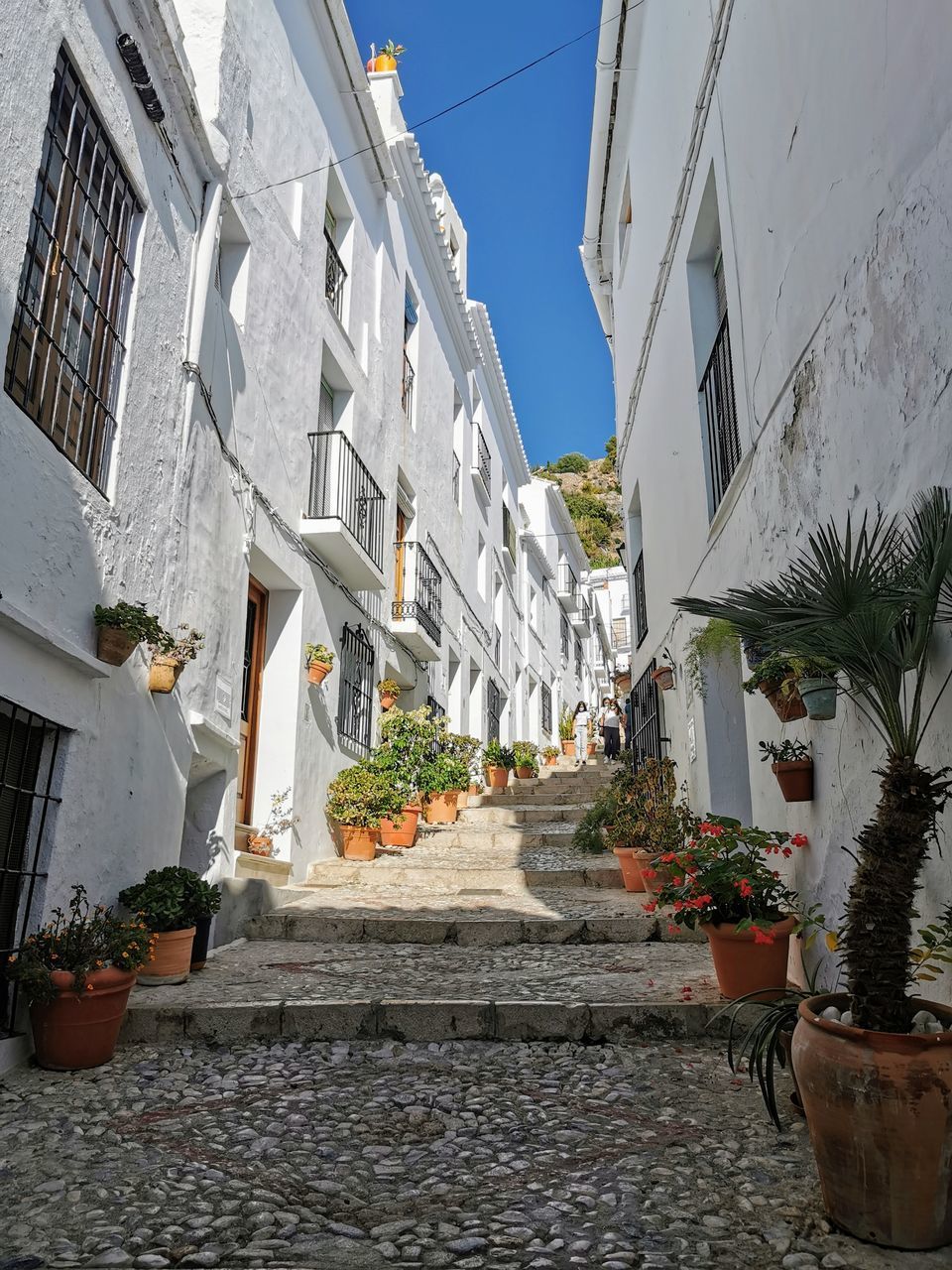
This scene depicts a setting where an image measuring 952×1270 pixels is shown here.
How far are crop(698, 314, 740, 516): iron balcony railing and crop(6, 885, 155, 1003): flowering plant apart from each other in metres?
4.43

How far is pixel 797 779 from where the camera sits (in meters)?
4.25

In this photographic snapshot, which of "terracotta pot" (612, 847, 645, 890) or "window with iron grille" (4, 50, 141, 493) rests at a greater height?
"window with iron grille" (4, 50, 141, 493)

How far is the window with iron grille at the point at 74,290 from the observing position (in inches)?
173

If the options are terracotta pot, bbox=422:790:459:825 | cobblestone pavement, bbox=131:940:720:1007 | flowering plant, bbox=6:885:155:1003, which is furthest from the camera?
terracotta pot, bbox=422:790:459:825

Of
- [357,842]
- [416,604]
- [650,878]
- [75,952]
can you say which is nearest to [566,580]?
[416,604]

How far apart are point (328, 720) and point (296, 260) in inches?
177

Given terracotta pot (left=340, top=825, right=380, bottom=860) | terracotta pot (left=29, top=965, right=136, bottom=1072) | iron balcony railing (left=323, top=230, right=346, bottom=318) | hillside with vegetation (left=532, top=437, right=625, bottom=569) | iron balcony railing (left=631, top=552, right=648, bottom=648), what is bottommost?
terracotta pot (left=29, top=965, right=136, bottom=1072)

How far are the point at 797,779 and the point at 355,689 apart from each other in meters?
6.54

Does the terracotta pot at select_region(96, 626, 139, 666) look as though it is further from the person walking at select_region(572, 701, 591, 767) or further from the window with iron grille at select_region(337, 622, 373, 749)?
the person walking at select_region(572, 701, 591, 767)

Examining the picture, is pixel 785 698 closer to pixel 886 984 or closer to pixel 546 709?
pixel 886 984

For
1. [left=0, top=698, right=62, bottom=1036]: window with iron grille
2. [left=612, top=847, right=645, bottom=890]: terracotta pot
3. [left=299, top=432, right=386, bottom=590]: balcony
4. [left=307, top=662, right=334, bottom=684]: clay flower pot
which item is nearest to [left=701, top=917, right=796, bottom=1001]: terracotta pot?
[left=612, top=847, right=645, bottom=890]: terracotta pot

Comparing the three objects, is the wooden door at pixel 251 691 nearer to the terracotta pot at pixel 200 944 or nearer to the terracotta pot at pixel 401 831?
the terracotta pot at pixel 401 831

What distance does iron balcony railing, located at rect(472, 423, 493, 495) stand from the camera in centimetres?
1692

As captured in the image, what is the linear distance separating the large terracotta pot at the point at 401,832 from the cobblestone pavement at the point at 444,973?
332 centimetres
